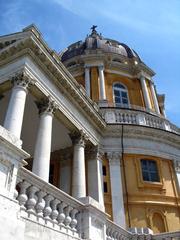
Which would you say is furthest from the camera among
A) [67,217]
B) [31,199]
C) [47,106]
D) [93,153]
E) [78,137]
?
[93,153]

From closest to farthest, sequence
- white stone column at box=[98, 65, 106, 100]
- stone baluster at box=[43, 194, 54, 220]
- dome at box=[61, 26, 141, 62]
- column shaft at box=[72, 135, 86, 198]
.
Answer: stone baluster at box=[43, 194, 54, 220]
column shaft at box=[72, 135, 86, 198]
white stone column at box=[98, 65, 106, 100]
dome at box=[61, 26, 141, 62]

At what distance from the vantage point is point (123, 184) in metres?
15.9

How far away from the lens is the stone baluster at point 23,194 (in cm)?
548

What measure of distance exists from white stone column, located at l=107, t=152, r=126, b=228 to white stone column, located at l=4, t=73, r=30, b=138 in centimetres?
726

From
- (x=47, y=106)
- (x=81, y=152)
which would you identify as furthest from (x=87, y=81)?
(x=47, y=106)

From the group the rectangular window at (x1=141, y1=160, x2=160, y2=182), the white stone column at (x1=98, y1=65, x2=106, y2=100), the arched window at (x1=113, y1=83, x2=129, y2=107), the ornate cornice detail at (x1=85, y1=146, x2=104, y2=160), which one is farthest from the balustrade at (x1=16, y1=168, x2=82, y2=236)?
the arched window at (x1=113, y1=83, x2=129, y2=107)

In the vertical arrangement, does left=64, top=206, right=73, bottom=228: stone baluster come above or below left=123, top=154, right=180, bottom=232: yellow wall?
below

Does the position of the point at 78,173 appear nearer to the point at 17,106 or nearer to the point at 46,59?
the point at 17,106

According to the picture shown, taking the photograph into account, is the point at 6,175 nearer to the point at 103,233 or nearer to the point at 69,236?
the point at 69,236

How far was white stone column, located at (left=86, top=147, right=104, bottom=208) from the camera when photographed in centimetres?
1460

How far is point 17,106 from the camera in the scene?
10.6 metres

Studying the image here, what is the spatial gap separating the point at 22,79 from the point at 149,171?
31.0 feet

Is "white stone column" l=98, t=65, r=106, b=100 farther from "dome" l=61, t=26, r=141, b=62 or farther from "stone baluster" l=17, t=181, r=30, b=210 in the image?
"stone baluster" l=17, t=181, r=30, b=210

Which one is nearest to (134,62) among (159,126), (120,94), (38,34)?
(120,94)
